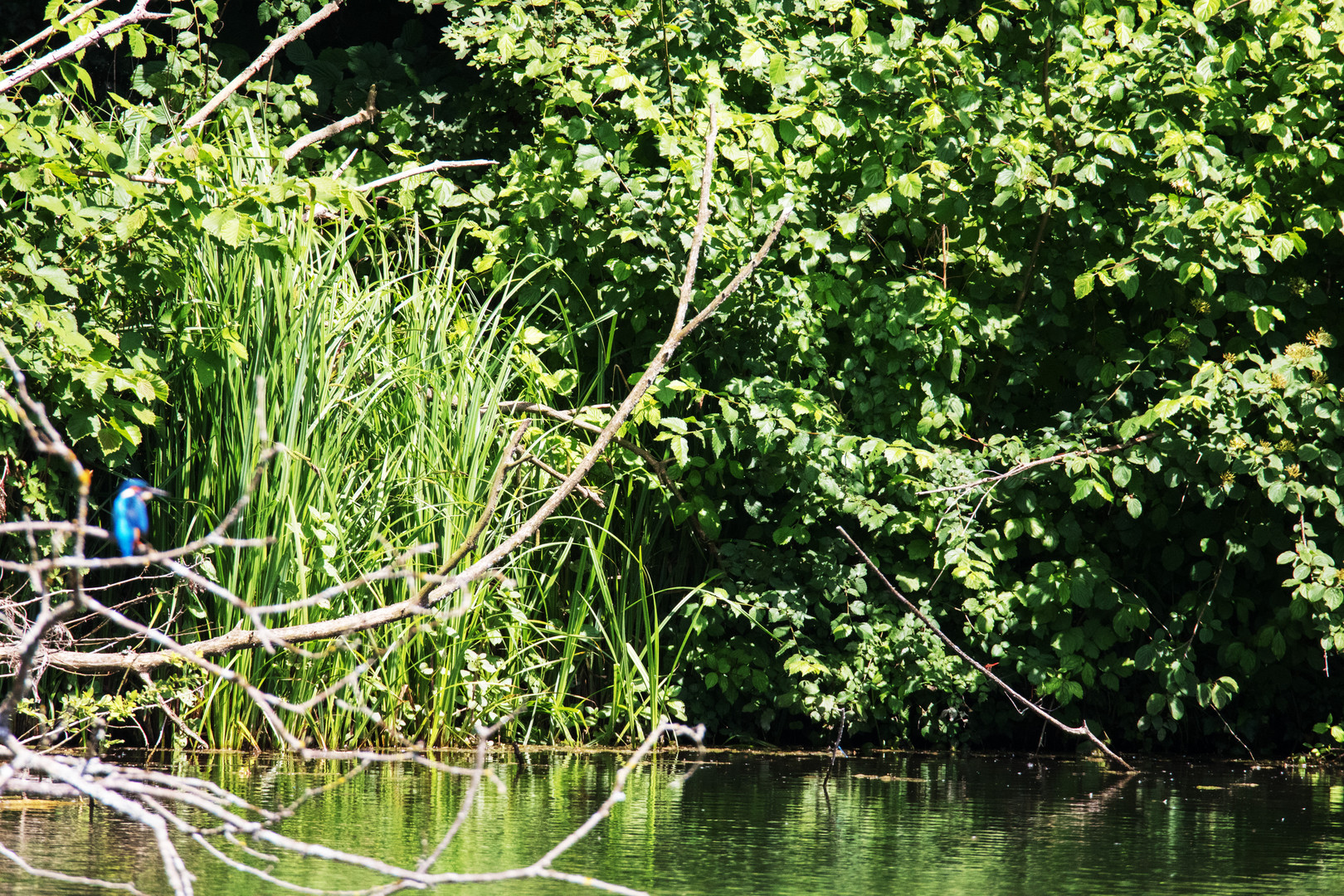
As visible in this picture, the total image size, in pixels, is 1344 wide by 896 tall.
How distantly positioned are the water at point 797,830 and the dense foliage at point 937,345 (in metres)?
0.59

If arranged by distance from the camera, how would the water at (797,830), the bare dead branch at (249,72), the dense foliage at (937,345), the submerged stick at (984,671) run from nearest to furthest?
1. the water at (797,830)
2. the bare dead branch at (249,72)
3. the submerged stick at (984,671)
4. the dense foliage at (937,345)

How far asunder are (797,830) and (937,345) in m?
2.22

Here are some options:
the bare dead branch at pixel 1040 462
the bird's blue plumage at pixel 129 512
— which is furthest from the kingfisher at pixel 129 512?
the bare dead branch at pixel 1040 462

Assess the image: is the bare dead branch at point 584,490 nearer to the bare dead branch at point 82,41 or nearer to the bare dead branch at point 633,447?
the bare dead branch at point 633,447

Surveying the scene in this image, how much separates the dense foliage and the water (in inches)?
23.1

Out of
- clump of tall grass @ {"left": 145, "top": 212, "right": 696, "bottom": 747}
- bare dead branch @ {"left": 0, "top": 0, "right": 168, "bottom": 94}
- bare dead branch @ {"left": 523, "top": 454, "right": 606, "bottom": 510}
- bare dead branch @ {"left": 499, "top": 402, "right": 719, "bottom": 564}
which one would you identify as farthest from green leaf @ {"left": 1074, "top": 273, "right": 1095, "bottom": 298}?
bare dead branch @ {"left": 0, "top": 0, "right": 168, "bottom": 94}

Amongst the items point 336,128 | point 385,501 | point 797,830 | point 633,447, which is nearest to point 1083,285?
point 633,447

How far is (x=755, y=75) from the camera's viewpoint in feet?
17.3

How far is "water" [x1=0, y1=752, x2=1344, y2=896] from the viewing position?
2.86 m

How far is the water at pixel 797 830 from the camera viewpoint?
286cm

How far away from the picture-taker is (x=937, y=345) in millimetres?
5168

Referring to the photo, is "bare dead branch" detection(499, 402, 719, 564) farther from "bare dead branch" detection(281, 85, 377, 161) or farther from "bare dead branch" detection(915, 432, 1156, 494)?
"bare dead branch" detection(281, 85, 377, 161)

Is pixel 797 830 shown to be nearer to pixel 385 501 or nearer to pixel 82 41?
pixel 385 501

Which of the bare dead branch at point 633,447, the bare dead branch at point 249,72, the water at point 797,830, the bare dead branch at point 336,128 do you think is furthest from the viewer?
the bare dead branch at point 336,128
